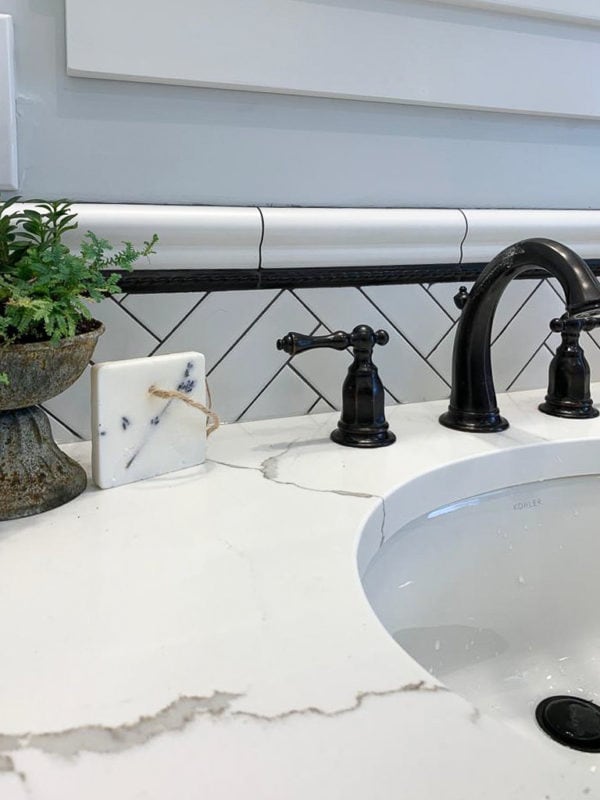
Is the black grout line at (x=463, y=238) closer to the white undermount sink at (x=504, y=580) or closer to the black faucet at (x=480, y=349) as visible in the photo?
the black faucet at (x=480, y=349)

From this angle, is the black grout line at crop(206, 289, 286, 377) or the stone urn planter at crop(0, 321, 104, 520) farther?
the black grout line at crop(206, 289, 286, 377)

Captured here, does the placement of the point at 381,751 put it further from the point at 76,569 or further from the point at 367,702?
the point at 76,569

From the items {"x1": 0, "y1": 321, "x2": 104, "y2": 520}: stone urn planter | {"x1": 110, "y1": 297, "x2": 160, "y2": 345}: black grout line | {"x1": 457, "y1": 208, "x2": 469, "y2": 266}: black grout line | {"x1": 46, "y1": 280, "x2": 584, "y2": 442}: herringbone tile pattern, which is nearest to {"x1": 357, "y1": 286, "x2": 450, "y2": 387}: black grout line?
{"x1": 46, "y1": 280, "x2": 584, "y2": 442}: herringbone tile pattern

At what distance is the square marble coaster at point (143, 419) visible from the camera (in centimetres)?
56

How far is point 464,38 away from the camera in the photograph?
77 cm

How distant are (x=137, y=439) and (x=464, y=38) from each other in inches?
21.5

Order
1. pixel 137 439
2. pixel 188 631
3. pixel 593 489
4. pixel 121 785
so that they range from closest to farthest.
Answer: pixel 121 785 < pixel 188 631 < pixel 137 439 < pixel 593 489

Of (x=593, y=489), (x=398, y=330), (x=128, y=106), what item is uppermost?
(x=128, y=106)

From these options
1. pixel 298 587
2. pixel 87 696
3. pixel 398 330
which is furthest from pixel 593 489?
pixel 87 696

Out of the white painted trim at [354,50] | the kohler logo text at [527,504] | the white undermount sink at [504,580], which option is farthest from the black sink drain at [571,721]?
the white painted trim at [354,50]

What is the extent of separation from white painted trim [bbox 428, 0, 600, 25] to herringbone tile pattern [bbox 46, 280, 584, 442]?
29 centimetres

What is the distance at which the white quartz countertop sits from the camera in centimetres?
29

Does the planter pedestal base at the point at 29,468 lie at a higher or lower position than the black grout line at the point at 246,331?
lower

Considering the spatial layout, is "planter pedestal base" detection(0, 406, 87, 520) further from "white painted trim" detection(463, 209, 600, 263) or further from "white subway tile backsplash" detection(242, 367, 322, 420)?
"white painted trim" detection(463, 209, 600, 263)
